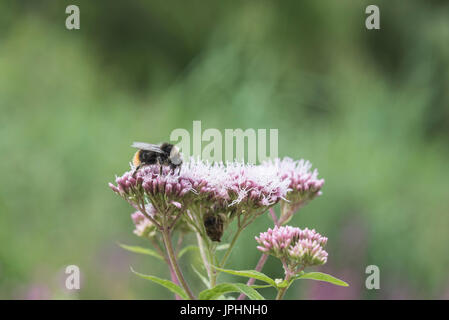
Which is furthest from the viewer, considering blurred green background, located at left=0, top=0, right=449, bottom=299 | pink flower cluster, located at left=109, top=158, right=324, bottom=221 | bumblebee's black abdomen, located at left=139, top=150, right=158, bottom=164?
blurred green background, located at left=0, top=0, right=449, bottom=299

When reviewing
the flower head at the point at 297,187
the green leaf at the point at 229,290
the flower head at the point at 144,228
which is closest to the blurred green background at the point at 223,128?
the flower head at the point at 144,228

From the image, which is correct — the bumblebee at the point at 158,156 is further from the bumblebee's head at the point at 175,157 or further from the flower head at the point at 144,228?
the flower head at the point at 144,228

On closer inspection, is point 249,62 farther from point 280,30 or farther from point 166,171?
point 280,30

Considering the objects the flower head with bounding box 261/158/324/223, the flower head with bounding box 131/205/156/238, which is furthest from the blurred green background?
the flower head with bounding box 261/158/324/223

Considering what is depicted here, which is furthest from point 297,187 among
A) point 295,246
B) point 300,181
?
point 295,246

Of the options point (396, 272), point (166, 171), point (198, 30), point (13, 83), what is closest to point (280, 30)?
point (198, 30)

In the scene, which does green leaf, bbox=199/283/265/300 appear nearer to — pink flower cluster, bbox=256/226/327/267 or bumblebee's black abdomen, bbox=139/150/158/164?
pink flower cluster, bbox=256/226/327/267

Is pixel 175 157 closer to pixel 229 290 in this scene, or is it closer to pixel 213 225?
pixel 213 225
